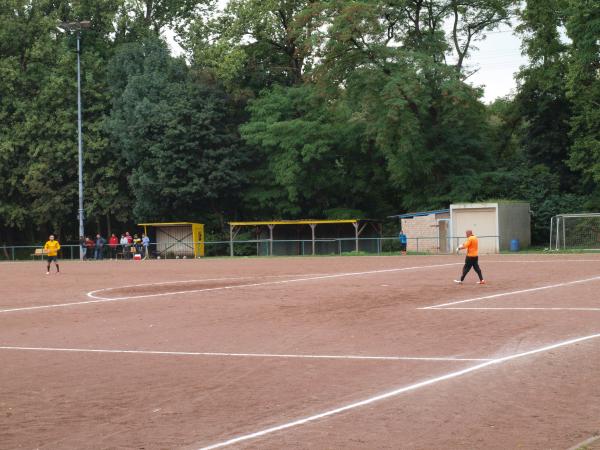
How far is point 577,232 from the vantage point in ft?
161

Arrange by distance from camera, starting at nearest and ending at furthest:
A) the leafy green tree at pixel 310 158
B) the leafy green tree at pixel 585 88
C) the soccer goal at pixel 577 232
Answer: the soccer goal at pixel 577 232, the leafy green tree at pixel 585 88, the leafy green tree at pixel 310 158

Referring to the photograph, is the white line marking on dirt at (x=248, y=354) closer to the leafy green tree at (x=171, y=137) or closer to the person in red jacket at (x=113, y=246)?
→ the leafy green tree at (x=171, y=137)

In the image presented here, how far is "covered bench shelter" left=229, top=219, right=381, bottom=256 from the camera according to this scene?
5831 centimetres

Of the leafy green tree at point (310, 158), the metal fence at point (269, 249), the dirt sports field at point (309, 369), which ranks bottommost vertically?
the dirt sports field at point (309, 369)

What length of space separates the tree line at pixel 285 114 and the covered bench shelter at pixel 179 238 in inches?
88.6

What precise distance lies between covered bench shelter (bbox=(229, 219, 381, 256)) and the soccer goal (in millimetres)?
12074

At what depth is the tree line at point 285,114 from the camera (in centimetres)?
5494

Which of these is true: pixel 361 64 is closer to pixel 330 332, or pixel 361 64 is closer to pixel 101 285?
pixel 101 285

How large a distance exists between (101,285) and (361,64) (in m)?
29.1

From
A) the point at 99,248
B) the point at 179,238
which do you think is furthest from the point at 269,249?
the point at 99,248

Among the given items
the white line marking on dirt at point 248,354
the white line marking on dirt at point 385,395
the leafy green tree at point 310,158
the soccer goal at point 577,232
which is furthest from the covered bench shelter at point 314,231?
the white line marking on dirt at point 385,395

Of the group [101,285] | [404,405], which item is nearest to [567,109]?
[101,285]

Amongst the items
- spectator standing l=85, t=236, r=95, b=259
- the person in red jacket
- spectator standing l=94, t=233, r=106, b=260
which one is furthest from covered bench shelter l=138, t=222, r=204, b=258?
spectator standing l=85, t=236, r=95, b=259

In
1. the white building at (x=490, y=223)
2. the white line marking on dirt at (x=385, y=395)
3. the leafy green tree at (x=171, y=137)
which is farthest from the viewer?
the leafy green tree at (x=171, y=137)
